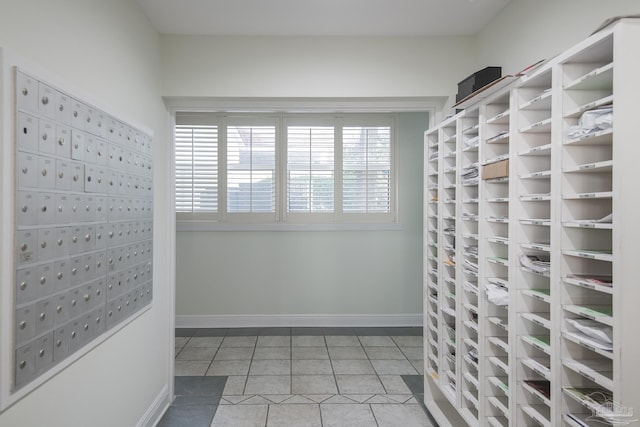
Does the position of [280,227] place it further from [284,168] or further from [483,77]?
[483,77]

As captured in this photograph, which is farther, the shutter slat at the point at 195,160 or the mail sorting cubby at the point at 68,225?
the shutter slat at the point at 195,160

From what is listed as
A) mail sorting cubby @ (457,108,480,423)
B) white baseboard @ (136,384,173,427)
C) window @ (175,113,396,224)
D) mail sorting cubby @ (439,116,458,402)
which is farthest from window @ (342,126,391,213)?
white baseboard @ (136,384,173,427)

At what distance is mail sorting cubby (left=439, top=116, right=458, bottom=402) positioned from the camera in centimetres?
221

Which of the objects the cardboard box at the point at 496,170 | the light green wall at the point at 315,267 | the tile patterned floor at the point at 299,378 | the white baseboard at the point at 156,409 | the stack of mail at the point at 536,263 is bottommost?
the tile patterned floor at the point at 299,378

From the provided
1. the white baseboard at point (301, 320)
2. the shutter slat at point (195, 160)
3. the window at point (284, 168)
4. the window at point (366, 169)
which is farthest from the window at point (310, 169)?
the white baseboard at point (301, 320)

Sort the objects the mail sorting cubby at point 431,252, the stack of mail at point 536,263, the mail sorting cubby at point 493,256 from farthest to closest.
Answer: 1. the mail sorting cubby at point 431,252
2. the mail sorting cubby at point 493,256
3. the stack of mail at point 536,263

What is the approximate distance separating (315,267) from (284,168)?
117 cm

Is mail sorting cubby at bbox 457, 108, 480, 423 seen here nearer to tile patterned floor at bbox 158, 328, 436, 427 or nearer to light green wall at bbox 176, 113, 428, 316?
tile patterned floor at bbox 158, 328, 436, 427

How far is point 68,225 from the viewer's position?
1454 millimetres

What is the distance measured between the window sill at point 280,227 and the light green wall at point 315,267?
0.18 feet

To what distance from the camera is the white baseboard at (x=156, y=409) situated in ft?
7.47

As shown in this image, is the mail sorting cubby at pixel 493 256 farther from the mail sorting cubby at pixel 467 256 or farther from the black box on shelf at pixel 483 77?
the black box on shelf at pixel 483 77

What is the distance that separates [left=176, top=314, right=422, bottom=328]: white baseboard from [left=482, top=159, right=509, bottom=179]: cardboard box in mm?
2917

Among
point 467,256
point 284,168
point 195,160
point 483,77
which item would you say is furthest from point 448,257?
point 195,160
